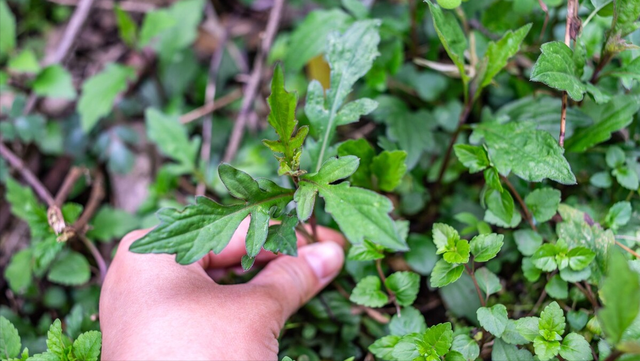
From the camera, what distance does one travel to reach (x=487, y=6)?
7.78ft

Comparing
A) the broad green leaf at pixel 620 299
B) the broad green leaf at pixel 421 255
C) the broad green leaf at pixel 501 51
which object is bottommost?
the broad green leaf at pixel 421 255

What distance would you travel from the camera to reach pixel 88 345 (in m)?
1.63

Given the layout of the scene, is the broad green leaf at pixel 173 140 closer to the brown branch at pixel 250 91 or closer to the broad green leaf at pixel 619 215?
the brown branch at pixel 250 91

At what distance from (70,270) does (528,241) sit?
217 centimetres

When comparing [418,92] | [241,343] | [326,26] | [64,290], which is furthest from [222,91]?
[241,343]

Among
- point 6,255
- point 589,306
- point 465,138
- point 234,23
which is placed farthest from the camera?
point 234,23

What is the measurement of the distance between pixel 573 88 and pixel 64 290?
9.02 ft

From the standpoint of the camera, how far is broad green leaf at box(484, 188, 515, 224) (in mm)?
1735

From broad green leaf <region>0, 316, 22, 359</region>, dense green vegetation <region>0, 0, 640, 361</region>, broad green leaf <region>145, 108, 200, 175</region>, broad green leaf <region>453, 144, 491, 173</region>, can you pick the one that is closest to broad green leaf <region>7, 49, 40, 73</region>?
dense green vegetation <region>0, 0, 640, 361</region>

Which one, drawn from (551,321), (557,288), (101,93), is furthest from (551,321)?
(101,93)

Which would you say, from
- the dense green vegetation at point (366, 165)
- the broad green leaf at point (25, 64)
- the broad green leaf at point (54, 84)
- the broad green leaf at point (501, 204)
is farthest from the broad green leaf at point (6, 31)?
the broad green leaf at point (501, 204)

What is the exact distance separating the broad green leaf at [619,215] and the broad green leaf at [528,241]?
0.27 meters

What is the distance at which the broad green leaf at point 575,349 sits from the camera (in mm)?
1452

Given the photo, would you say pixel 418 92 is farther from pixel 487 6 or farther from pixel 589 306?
pixel 589 306
